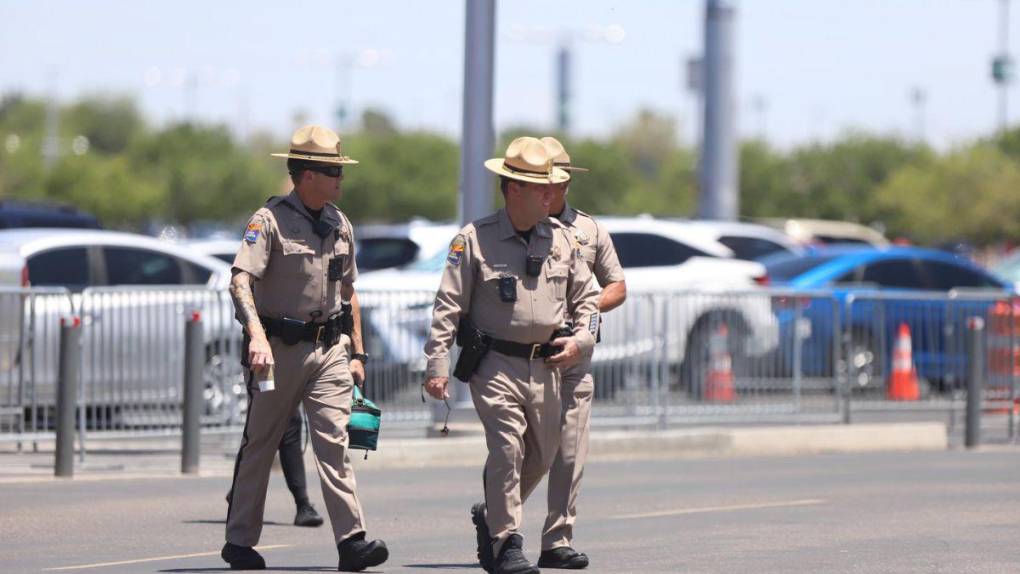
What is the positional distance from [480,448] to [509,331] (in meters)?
6.74

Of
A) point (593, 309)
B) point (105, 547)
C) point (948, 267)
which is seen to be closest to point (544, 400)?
point (593, 309)

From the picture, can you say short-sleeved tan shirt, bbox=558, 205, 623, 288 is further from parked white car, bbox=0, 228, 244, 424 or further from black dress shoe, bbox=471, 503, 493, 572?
parked white car, bbox=0, 228, 244, 424

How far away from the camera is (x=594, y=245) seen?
354 inches

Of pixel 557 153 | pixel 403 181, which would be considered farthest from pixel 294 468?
pixel 403 181

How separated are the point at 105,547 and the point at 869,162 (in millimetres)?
76838

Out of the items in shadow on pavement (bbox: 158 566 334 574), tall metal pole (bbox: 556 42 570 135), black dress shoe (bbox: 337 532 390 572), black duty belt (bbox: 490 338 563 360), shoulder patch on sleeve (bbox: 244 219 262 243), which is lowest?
shadow on pavement (bbox: 158 566 334 574)

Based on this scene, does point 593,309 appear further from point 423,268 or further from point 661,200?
point 661,200

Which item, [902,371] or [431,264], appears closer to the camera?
[902,371]

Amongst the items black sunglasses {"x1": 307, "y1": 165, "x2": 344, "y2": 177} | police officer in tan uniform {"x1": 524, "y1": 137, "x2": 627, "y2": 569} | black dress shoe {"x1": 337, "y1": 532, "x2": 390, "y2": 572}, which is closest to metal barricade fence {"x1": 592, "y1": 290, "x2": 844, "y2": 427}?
police officer in tan uniform {"x1": 524, "y1": 137, "x2": 627, "y2": 569}

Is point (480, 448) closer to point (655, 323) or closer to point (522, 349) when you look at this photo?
point (655, 323)

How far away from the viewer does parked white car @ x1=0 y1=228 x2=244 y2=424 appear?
13719mm

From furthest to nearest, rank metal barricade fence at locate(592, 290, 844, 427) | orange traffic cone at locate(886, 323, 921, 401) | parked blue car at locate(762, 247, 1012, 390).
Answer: orange traffic cone at locate(886, 323, 921, 401), parked blue car at locate(762, 247, 1012, 390), metal barricade fence at locate(592, 290, 844, 427)

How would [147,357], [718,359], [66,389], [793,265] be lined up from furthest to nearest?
[793,265] < [718,359] < [147,357] < [66,389]

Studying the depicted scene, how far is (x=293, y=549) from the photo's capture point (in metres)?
9.84
